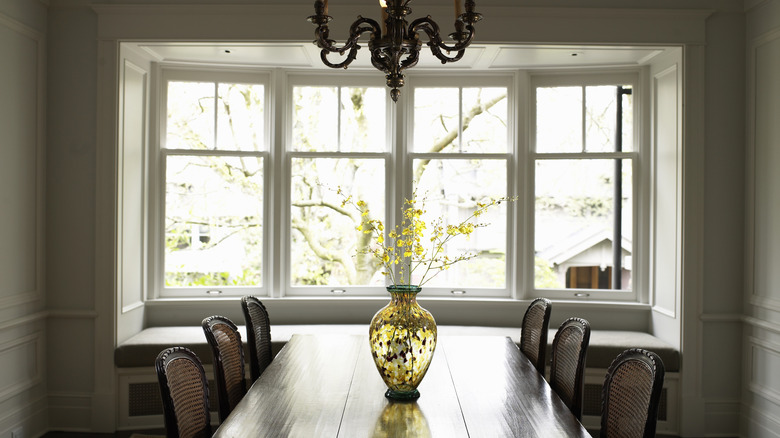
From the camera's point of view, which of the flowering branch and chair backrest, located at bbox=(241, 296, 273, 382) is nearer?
the flowering branch

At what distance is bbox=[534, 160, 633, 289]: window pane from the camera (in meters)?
4.66

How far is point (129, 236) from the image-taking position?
4.17m

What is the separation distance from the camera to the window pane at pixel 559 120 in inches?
184

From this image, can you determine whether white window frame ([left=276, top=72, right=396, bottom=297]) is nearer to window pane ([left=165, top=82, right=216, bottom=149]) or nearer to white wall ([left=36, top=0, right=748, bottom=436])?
window pane ([left=165, top=82, right=216, bottom=149])

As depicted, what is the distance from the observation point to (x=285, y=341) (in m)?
3.98

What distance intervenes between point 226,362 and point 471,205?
2649 mm

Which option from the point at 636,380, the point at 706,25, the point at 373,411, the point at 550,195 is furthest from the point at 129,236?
the point at 706,25

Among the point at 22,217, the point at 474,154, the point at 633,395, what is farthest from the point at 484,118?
the point at 22,217

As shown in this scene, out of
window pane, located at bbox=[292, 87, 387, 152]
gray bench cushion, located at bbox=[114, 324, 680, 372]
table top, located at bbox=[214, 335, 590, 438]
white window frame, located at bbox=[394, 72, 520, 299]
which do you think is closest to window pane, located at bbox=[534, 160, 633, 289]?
white window frame, located at bbox=[394, 72, 520, 299]

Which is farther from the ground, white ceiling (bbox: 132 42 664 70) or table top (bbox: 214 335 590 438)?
white ceiling (bbox: 132 42 664 70)

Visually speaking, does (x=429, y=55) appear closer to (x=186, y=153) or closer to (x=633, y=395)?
(x=186, y=153)

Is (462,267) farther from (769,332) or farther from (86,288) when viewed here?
(86,288)

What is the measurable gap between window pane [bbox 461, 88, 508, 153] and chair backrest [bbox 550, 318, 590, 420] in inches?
89.6

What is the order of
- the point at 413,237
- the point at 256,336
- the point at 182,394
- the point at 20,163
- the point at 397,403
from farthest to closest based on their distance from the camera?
the point at 20,163
the point at 256,336
the point at 413,237
the point at 397,403
the point at 182,394
